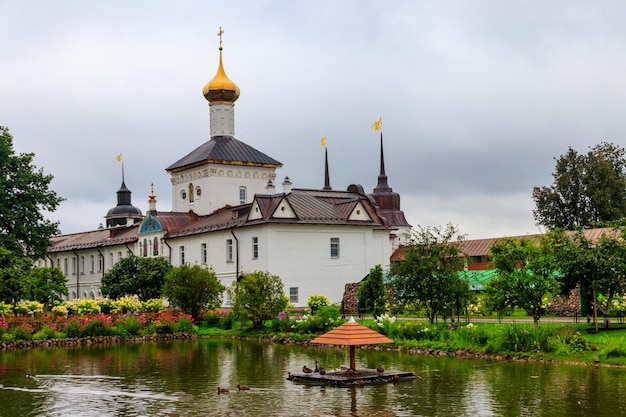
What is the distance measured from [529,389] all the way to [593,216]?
44729mm

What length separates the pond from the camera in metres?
17.2

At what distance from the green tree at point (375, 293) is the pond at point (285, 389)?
378 inches

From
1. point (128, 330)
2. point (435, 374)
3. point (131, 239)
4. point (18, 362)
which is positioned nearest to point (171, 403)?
point (435, 374)

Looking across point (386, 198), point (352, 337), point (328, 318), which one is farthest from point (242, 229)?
point (352, 337)

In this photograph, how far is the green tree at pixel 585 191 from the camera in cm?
6044

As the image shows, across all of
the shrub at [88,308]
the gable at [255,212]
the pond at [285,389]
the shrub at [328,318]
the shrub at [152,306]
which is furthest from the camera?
the gable at [255,212]

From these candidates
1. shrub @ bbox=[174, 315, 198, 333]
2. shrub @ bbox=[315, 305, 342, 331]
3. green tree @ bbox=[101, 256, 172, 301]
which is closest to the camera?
shrub @ bbox=[315, 305, 342, 331]

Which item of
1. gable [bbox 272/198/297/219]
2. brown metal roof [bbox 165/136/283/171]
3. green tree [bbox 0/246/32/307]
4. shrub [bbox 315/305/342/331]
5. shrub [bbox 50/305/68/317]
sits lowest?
shrub [bbox 315/305/342/331]

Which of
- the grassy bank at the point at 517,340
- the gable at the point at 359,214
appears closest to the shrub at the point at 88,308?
the gable at the point at 359,214

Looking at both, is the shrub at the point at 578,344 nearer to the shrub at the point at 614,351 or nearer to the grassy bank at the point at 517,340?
the grassy bank at the point at 517,340

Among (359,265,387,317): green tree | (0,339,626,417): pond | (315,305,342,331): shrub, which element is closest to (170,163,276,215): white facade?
(359,265,387,317): green tree

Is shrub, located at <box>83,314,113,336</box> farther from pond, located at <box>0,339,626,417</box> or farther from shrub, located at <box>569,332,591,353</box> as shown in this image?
shrub, located at <box>569,332,591,353</box>

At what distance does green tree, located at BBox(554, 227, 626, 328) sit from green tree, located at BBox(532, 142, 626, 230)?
1302 inches

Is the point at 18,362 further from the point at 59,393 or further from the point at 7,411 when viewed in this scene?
the point at 7,411
